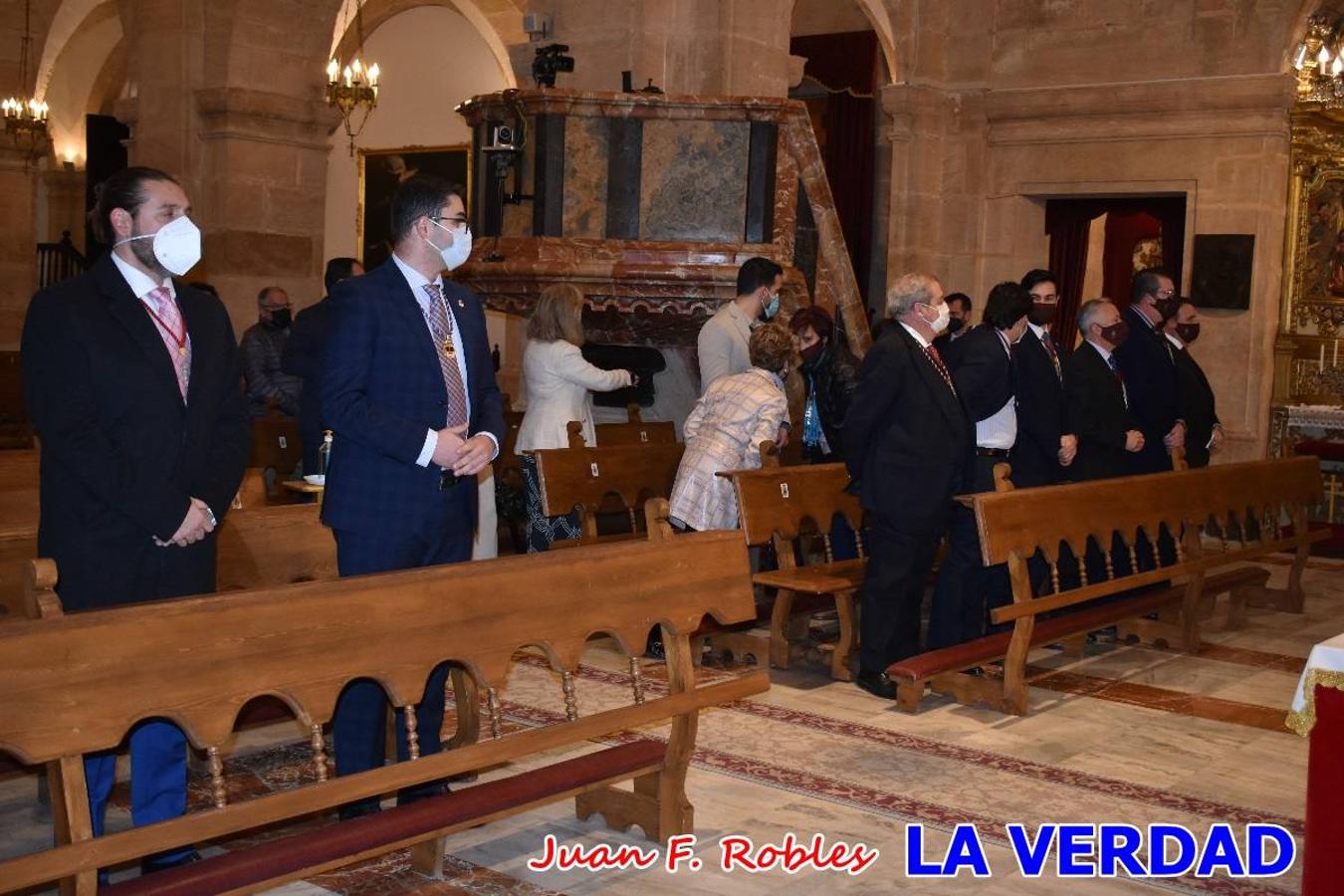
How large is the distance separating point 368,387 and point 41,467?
803 millimetres

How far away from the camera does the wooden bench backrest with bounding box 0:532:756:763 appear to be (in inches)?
101

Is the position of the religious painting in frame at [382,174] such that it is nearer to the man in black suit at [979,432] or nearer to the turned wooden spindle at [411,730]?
the man in black suit at [979,432]

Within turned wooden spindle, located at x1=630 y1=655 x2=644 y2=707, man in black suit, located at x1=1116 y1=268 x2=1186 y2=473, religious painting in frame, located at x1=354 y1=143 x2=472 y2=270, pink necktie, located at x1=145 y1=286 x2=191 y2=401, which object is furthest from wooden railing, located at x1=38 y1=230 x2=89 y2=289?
turned wooden spindle, located at x1=630 y1=655 x2=644 y2=707

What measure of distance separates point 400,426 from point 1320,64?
34.8ft

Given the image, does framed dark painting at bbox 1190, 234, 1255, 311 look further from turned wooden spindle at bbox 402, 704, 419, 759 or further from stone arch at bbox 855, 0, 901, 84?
turned wooden spindle at bbox 402, 704, 419, 759

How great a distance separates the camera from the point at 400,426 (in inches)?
143

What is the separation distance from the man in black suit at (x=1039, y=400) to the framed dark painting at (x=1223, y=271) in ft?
21.4

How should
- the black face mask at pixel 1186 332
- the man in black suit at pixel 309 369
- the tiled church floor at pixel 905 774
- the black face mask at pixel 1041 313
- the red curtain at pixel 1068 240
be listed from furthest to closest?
the red curtain at pixel 1068 240
the black face mask at pixel 1186 332
the black face mask at pixel 1041 313
the man in black suit at pixel 309 369
the tiled church floor at pixel 905 774

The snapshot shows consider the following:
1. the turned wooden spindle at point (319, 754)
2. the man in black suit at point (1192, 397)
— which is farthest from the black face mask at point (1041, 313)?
the turned wooden spindle at point (319, 754)

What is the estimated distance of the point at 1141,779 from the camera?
4691 mm

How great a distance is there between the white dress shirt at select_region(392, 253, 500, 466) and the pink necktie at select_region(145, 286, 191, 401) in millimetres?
594

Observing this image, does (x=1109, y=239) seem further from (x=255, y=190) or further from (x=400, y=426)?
(x=400, y=426)

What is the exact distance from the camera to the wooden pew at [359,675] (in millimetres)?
2590

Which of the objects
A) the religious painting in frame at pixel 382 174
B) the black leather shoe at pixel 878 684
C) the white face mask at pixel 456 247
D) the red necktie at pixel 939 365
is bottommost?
the black leather shoe at pixel 878 684
